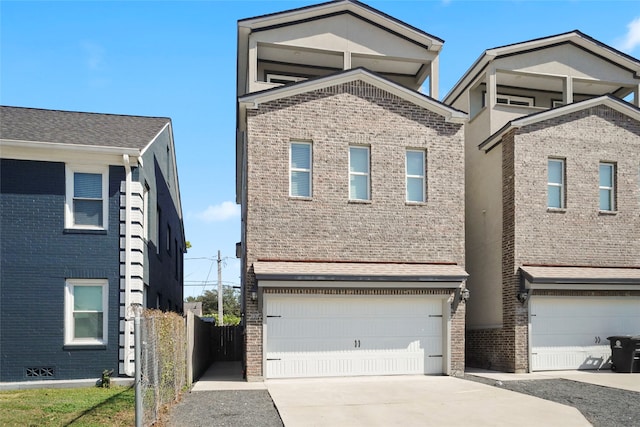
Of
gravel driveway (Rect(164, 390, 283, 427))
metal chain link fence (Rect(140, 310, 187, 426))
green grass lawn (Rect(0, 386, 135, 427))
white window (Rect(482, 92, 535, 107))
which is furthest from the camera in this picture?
white window (Rect(482, 92, 535, 107))

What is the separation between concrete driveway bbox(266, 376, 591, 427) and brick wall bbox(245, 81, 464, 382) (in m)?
2.77

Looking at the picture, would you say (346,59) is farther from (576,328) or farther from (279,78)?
(576,328)

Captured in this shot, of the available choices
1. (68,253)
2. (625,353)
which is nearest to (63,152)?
(68,253)

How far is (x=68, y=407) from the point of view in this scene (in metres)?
10.2

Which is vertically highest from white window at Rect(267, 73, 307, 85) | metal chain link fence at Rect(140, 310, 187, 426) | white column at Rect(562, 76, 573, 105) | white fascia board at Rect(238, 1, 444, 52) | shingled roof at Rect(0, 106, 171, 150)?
white fascia board at Rect(238, 1, 444, 52)

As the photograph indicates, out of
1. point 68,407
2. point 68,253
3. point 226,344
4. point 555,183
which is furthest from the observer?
point 226,344

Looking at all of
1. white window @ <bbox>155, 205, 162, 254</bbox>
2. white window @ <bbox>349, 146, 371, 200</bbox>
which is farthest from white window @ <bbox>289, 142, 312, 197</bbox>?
white window @ <bbox>155, 205, 162, 254</bbox>

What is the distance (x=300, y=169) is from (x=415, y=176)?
325 cm

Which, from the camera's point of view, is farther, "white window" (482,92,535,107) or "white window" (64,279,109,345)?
"white window" (482,92,535,107)

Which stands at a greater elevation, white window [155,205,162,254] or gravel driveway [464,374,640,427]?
white window [155,205,162,254]

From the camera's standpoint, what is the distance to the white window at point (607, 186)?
17172mm

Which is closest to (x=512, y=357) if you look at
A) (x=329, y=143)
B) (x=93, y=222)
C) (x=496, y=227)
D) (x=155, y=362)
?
(x=496, y=227)

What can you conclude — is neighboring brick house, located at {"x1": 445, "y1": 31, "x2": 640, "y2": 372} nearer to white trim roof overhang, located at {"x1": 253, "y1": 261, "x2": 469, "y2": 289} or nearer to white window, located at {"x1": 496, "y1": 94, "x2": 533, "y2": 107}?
white trim roof overhang, located at {"x1": 253, "y1": 261, "x2": 469, "y2": 289}

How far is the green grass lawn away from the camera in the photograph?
9000mm
